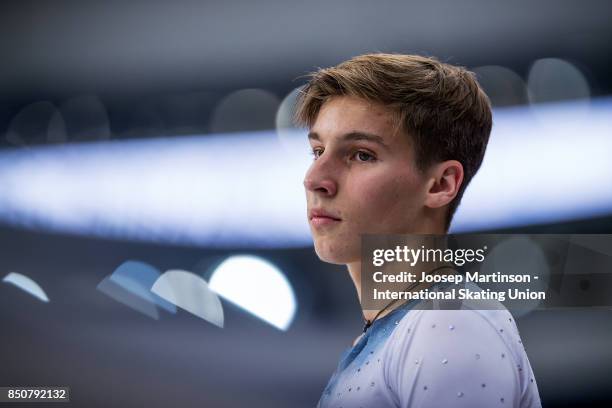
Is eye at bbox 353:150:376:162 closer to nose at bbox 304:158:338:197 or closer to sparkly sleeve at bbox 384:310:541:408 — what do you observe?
nose at bbox 304:158:338:197

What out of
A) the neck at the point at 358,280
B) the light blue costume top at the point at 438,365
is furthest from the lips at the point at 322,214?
the light blue costume top at the point at 438,365

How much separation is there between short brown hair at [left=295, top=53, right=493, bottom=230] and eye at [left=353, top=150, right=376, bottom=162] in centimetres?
10

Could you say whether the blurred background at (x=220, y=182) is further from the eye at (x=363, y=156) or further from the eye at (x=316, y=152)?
the eye at (x=363, y=156)

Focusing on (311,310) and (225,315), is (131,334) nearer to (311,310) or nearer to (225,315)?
(225,315)

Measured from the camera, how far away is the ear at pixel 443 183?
174 centimetres

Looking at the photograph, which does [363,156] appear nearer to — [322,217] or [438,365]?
[322,217]

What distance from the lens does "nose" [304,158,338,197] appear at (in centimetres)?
178

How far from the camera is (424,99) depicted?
1715 mm

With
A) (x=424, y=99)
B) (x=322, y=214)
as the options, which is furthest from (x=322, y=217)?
(x=424, y=99)

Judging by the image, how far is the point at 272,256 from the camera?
74.8 inches

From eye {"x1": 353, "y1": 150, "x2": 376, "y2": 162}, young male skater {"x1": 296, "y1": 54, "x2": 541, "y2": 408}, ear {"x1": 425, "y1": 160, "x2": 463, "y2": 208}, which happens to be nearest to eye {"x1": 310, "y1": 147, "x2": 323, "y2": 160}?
young male skater {"x1": 296, "y1": 54, "x2": 541, "y2": 408}

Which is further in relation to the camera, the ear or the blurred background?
the blurred background

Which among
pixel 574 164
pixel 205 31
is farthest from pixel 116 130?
pixel 574 164

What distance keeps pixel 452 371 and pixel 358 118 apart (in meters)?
0.62
